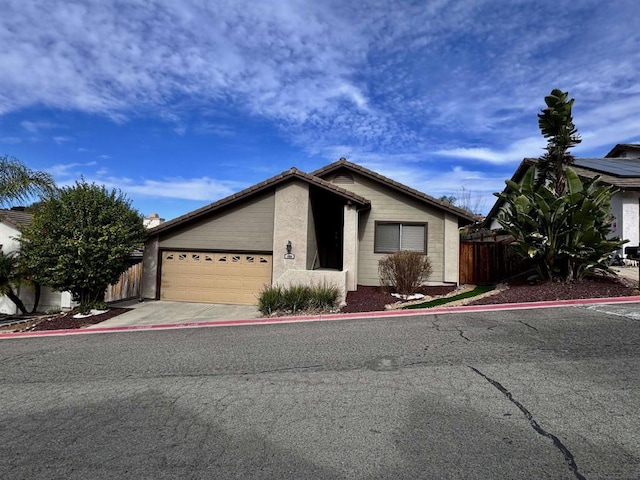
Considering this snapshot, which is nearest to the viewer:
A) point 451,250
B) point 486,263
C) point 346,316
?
point 346,316

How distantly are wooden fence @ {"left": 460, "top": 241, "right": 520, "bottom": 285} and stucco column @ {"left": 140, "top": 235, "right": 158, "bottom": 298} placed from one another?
11814 millimetres

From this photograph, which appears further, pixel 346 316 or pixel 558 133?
pixel 558 133

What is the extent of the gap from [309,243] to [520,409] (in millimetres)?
10312

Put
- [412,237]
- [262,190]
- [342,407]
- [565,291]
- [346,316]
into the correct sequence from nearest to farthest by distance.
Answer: [342,407] < [346,316] < [565,291] < [262,190] < [412,237]

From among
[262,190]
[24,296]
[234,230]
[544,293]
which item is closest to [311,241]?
[262,190]

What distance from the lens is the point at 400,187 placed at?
14.7 metres

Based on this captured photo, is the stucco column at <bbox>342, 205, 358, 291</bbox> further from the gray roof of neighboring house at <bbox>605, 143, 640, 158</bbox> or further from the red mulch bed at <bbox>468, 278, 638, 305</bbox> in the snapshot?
the gray roof of neighboring house at <bbox>605, 143, 640, 158</bbox>

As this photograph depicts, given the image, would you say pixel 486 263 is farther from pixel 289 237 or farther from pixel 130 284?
pixel 130 284

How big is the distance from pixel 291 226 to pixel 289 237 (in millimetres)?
393

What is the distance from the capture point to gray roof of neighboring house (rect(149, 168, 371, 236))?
13.2 m

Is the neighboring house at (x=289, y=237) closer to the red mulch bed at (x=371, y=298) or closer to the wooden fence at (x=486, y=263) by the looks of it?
the red mulch bed at (x=371, y=298)

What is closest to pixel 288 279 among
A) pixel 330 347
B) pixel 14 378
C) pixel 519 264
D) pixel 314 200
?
pixel 314 200

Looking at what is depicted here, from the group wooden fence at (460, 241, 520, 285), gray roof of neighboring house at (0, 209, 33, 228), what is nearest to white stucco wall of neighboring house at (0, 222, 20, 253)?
gray roof of neighboring house at (0, 209, 33, 228)

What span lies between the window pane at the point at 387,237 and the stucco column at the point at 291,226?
326cm
